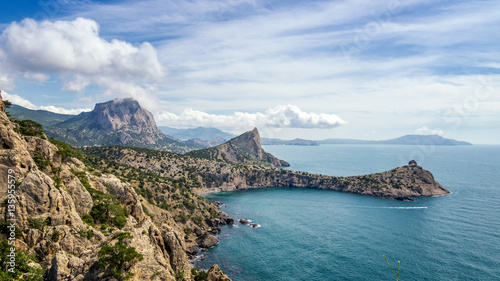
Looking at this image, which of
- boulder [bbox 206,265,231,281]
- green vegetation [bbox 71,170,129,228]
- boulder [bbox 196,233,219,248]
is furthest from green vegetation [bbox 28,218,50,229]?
boulder [bbox 196,233,219,248]

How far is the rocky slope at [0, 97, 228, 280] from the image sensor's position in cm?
3269

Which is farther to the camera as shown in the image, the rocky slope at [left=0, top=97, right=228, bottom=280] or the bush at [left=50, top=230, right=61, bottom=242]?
the bush at [left=50, top=230, right=61, bottom=242]

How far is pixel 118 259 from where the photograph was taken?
32.0 meters

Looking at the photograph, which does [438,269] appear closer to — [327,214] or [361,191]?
[327,214]

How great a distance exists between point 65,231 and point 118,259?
16433 millimetres

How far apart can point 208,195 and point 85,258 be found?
152 metres

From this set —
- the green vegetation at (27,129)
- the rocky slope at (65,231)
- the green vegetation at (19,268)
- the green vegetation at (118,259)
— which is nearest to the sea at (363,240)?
the rocky slope at (65,231)

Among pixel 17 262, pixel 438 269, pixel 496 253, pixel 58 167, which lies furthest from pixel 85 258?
pixel 496 253

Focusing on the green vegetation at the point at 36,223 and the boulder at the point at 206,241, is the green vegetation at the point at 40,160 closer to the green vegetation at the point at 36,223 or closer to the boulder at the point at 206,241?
the green vegetation at the point at 36,223

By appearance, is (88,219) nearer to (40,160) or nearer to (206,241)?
(40,160)

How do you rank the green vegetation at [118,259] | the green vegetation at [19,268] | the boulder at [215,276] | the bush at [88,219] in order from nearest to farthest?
1. the green vegetation at [118,259]
2. the green vegetation at [19,268]
3. the bush at [88,219]
4. the boulder at [215,276]

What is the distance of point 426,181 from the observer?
184 metres

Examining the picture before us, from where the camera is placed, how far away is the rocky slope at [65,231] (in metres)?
32.7

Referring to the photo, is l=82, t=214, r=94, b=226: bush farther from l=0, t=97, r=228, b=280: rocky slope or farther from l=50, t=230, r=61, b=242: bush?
l=50, t=230, r=61, b=242: bush
